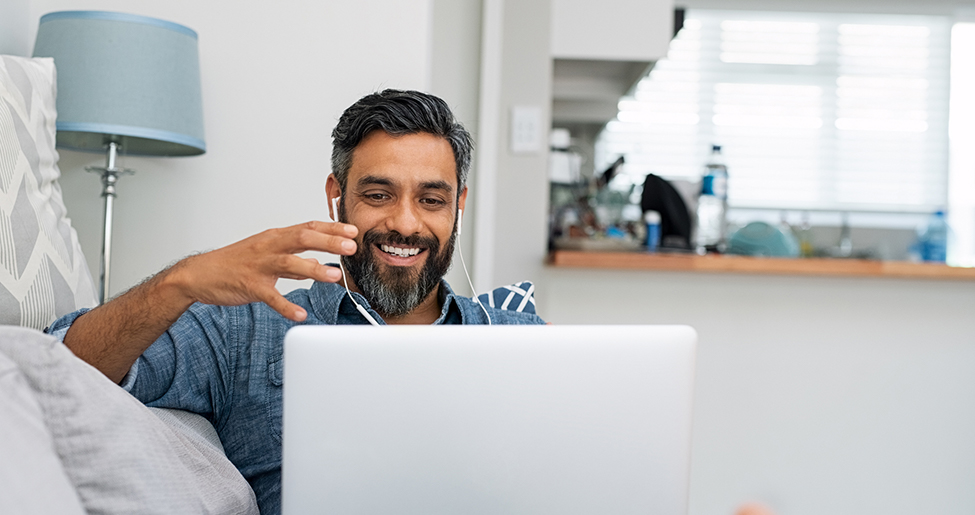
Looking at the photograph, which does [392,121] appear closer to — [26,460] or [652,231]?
[26,460]

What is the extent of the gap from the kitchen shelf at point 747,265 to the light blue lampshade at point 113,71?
1.21 meters

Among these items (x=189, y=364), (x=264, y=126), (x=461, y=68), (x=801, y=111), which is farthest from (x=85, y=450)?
(x=801, y=111)

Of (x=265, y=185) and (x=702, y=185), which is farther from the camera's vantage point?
(x=702, y=185)

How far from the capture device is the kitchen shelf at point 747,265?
2238 millimetres

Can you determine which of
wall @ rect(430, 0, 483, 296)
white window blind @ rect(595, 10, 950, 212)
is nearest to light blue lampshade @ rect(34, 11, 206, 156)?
wall @ rect(430, 0, 483, 296)

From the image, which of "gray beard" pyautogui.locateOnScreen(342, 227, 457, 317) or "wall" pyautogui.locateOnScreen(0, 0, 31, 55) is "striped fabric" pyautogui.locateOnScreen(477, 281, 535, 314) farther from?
"wall" pyautogui.locateOnScreen(0, 0, 31, 55)

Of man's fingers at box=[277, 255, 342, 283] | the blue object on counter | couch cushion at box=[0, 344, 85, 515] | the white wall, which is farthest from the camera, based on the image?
the blue object on counter

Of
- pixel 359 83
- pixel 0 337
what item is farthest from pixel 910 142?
pixel 0 337

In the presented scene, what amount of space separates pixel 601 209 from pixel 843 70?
176 centimetres

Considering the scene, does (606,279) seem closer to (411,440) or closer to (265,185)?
(265,185)

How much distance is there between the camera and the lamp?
4.48 feet

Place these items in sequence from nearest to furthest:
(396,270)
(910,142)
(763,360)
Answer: (396,270) < (763,360) < (910,142)

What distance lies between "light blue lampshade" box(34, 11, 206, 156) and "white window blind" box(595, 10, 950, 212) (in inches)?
102

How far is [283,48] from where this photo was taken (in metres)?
1.68
